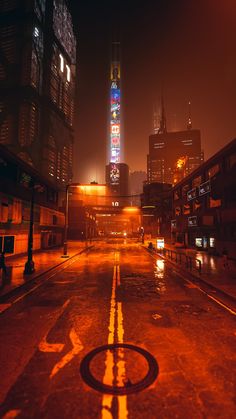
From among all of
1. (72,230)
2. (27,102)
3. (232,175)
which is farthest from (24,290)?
(27,102)

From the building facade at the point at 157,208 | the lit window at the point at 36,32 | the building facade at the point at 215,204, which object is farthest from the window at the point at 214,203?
the lit window at the point at 36,32

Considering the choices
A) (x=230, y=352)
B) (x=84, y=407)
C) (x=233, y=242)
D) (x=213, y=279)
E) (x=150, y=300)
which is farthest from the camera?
(x=233, y=242)

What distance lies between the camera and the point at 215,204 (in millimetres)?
27375

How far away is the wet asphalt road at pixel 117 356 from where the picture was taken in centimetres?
358

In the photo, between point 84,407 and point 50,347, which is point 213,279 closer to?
point 50,347

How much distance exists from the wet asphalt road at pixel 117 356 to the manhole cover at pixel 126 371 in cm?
3

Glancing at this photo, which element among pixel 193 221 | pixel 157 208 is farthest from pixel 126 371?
pixel 157 208

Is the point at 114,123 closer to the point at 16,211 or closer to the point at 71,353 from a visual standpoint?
the point at 16,211

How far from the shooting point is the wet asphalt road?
141 inches

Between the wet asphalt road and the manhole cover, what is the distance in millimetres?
30

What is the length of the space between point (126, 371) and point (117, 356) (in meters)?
0.62

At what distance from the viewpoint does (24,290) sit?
10711 mm

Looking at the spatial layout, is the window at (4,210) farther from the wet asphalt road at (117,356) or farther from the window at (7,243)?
the wet asphalt road at (117,356)

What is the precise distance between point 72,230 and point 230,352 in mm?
64258
